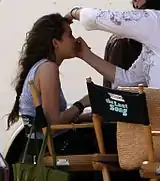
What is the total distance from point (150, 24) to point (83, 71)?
1.44 metres

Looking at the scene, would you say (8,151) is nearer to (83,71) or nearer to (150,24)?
(83,71)

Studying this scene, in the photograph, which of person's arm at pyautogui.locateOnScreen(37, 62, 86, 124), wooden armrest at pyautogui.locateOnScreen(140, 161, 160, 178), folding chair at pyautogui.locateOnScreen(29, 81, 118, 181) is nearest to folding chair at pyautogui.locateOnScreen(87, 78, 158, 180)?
wooden armrest at pyautogui.locateOnScreen(140, 161, 160, 178)

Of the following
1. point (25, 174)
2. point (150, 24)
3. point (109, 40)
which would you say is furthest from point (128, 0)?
point (25, 174)

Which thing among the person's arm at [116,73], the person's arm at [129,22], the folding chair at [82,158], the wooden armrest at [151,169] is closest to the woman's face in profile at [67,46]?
the person's arm at [116,73]

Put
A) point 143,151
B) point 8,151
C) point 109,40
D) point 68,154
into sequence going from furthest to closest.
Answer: point 8,151
point 109,40
point 68,154
point 143,151

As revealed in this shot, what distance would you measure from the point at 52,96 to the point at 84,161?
1.48 ft

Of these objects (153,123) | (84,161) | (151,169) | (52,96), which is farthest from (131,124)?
(52,96)

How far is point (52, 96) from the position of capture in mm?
4059

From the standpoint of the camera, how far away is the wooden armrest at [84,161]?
12.0ft

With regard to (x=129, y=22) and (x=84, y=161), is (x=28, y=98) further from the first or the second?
(x=129, y=22)

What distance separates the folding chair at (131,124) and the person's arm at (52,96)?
57 centimetres

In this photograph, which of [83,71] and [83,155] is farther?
[83,71]

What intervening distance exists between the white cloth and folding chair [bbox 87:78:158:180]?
0.38 metres

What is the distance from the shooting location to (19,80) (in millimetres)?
4387
